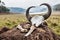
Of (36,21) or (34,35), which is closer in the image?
(34,35)

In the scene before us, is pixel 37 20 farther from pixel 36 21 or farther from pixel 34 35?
pixel 34 35

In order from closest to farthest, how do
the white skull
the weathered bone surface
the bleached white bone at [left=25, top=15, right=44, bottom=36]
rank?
1. the weathered bone surface
2. the bleached white bone at [left=25, top=15, right=44, bottom=36]
3. the white skull

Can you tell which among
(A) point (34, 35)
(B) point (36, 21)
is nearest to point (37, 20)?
(B) point (36, 21)

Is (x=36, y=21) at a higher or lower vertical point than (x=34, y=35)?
higher

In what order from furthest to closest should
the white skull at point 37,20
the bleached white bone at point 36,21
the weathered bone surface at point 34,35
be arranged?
the white skull at point 37,20 < the bleached white bone at point 36,21 < the weathered bone surface at point 34,35

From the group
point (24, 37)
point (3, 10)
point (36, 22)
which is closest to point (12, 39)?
point (24, 37)

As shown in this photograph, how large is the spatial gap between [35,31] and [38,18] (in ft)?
1.99

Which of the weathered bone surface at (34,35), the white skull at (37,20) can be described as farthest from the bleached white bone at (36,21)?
the weathered bone surface at (34,35)

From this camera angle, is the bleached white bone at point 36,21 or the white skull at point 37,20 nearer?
the bleached white bone at point 36,21

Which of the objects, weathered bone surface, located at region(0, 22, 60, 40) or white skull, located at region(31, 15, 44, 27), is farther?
white skull, located at region(31, 15, 44, 27)

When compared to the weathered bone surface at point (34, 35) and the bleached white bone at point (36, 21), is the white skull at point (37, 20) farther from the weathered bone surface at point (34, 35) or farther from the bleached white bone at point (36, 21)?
the weathered bone surface at point (34, 35)

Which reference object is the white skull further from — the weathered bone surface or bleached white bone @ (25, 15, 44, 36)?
the weathered bone surface

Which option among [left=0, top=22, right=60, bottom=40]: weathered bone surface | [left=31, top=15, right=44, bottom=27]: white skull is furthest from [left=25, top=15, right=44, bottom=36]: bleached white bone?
[left=0, top=22, right=60, bottom=40]: weathered bone surface

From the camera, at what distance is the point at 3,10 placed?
36594 millimetres
